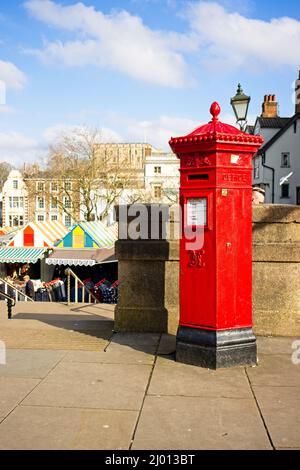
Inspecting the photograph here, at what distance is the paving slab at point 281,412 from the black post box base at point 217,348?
674mm

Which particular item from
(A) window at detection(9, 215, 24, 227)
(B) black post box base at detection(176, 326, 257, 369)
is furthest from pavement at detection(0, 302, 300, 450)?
(A) window at detection(9, 215, 24, 227)

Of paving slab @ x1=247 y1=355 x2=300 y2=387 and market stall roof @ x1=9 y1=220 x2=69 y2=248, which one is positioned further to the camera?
market stall roof @ x1=9 y1=220 x2=69 y2=248

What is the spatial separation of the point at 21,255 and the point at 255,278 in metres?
15.3

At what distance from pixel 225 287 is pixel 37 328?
A: 3251 millimetres

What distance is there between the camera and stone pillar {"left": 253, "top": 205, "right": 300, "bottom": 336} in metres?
6.77

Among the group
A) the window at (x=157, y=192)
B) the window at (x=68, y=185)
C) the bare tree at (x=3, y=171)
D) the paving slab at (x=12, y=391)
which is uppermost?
the bare tree at (x=3, y=171)

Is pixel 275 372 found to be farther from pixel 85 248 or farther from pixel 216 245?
pixel 85 248

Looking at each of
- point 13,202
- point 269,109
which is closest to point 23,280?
point 269,109

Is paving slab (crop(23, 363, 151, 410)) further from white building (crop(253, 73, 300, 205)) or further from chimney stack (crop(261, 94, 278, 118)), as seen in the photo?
chimney stack (crop(261, 94, 278, 118))

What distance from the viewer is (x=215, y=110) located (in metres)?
5.60

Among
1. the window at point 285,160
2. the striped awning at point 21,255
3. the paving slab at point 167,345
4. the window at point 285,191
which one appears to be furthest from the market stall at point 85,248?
the window at point 285,160

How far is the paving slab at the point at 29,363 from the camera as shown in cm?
529

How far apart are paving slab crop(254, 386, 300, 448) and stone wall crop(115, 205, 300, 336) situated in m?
2.03

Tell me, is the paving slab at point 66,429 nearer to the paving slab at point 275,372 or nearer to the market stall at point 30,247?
the paving slab at point 275,372
